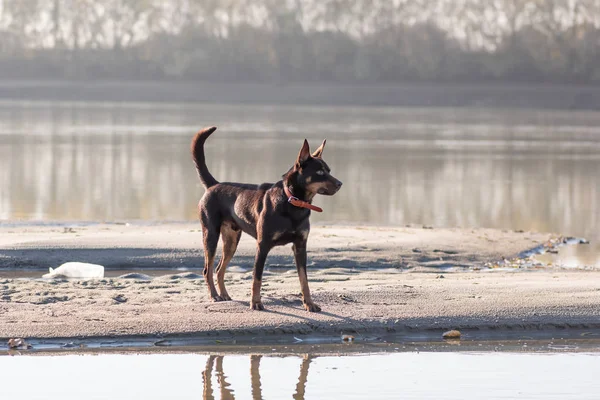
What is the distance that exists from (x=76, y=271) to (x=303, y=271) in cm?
325

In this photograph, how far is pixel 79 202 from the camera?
22375mm

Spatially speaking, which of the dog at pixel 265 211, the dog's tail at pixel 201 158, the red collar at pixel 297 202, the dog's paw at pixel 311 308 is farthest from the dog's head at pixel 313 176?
the dog's tail at pixel 201 158

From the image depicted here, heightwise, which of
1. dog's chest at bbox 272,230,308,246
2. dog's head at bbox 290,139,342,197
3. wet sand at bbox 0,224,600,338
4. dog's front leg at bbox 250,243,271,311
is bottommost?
wet sand at bbox 0,224,600,338

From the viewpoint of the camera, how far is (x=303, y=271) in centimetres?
1018

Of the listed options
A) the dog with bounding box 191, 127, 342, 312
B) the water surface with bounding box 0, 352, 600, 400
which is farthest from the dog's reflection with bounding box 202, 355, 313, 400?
the dog with bounding box 191, 127, 342, 312

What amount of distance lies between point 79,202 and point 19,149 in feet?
48.7

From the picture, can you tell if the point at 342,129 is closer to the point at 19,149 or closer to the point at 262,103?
the point at 19,149

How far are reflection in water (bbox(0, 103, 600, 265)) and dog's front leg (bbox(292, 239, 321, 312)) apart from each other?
610 centimetres

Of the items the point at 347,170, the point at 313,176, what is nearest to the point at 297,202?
the point at 313,176

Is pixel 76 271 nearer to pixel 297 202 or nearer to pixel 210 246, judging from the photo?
pixel 210 246

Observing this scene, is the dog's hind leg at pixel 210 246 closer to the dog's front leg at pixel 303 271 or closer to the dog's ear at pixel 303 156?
the dog's front leg at pixel 303 271

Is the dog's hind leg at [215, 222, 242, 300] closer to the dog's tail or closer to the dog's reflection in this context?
the dog's tail

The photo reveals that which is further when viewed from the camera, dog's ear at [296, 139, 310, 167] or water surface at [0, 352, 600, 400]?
dog's ear at [296, 139, 310, 167]

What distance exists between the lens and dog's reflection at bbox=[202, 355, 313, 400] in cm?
862
